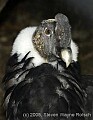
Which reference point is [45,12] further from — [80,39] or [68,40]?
[68,40]

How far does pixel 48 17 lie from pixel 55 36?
2.49m

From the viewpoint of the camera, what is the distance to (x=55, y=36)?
10.2ft

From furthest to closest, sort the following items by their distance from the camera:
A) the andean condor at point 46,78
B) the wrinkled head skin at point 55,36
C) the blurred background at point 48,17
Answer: the blurred background at point 48,17, the wrinkled head skin at point 55,36, the andean condor at point 46,78

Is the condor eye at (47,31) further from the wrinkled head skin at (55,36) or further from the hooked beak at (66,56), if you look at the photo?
the hooked beak at (66,56)

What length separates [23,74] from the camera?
10.2ft

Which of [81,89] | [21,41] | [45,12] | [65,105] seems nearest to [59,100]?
[65,105]

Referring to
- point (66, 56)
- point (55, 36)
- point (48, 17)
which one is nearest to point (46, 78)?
point (66, 56)

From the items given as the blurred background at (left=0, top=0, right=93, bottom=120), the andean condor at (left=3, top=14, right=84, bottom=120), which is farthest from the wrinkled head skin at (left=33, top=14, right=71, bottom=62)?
the blurred background at (left=0, top=0, right=93, bottom=120)

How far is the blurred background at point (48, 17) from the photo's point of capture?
5.03 metres

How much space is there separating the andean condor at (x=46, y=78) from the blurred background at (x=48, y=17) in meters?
1.50

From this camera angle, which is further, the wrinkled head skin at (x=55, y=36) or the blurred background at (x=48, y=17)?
the blurred background at (x=48, y=17)

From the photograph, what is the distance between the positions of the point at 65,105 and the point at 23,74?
42 cm

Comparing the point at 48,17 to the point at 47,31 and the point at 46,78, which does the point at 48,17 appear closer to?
the point at 47,31

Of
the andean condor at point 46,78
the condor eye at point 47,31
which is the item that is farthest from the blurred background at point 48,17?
the condor eye at point 47,31
